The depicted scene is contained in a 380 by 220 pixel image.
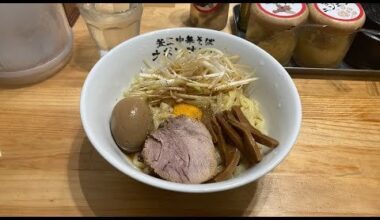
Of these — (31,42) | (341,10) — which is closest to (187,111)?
(31,42)

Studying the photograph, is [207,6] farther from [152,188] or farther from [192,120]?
[152,188]

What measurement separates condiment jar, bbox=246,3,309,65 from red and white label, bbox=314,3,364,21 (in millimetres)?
66

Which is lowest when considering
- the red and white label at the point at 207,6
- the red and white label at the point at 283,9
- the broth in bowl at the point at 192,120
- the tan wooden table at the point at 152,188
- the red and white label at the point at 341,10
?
the tan wooden table at the point at 152,188

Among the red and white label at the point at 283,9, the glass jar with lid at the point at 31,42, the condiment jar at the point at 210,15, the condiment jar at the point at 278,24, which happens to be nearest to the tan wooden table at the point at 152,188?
the glass jar with lid at the point at 31,42

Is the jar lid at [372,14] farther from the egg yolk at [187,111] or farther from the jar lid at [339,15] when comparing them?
the egg yolk at [187,111]

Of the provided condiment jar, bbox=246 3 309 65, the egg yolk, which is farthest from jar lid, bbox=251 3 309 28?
the egg yolk

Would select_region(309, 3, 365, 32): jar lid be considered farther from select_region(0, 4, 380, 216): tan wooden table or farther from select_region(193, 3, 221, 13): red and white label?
select_region(193, 3, 221, 13): red and white label

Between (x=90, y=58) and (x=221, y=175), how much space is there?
2.57 ft

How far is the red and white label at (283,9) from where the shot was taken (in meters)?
1.19

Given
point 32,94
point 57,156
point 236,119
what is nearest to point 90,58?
point 32,94

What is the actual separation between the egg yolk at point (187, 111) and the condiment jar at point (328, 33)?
1.67 ft

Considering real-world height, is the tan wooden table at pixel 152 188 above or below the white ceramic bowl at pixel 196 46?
below

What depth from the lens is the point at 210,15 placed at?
54.6 inches

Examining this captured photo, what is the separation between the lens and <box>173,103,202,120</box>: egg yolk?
1024 mm
